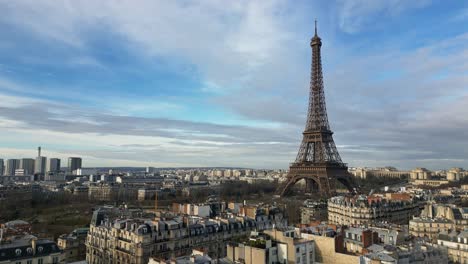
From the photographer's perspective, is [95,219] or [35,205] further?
[35,205]

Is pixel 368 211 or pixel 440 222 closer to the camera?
pixel 440 222

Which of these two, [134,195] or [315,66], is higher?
[315,66]

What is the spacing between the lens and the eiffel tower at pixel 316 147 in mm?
82688

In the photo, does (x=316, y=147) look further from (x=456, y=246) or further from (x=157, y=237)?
(x=157, y=237)

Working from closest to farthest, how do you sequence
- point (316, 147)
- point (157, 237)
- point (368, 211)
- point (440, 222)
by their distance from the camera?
point (157, 237), point (440, 222), point (368, 211), point (316, 147)

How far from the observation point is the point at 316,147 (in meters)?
86.1

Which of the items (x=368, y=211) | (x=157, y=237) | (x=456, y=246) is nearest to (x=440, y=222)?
(x=368, y=211)

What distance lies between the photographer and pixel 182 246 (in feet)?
113

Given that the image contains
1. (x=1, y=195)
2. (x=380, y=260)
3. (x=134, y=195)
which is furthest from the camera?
(x=134, y=195)

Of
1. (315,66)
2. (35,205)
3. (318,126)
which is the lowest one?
(35,205)

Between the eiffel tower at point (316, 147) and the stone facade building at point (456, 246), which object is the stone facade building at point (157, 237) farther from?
the eiffel tower at point (316, 147)

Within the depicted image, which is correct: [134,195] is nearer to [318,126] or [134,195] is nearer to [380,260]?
[318,126]

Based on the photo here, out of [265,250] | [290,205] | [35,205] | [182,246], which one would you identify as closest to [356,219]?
[290,205]

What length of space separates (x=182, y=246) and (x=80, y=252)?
13.4m
